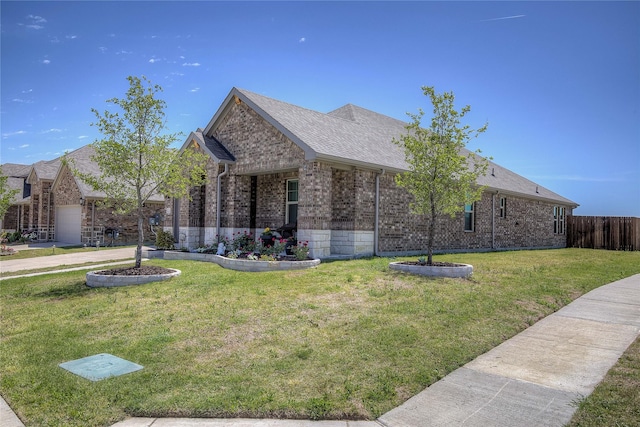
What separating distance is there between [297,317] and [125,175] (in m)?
7.22

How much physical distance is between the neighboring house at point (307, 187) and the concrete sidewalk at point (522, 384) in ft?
27.2

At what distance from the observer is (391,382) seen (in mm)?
4750

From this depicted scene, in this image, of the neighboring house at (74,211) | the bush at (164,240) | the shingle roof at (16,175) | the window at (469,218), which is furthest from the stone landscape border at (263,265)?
the shingle roof at (16,175)

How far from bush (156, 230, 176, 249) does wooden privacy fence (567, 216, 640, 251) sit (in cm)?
2580

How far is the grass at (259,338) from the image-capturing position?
14.6ft

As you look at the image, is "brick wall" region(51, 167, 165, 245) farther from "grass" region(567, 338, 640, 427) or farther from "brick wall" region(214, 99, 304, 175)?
"grass" region(567, 338, 640, 427)

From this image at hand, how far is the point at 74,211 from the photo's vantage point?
2627cm

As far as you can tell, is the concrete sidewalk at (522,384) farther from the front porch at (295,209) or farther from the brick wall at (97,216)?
the brick wall at (97,216)

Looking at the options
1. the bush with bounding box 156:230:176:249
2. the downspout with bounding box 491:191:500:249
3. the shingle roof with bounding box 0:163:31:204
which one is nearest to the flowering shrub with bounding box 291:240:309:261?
the bush with bounding box 156:230:176:249

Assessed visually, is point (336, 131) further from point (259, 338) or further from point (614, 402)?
point (614, 402)

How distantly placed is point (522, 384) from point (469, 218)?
670 inches

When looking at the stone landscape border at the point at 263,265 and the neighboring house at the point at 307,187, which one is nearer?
the stone landscape border at the point at 263,265

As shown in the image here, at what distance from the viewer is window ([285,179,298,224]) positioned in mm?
16875

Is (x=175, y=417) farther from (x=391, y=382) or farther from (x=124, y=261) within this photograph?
(x=124, y=261)
